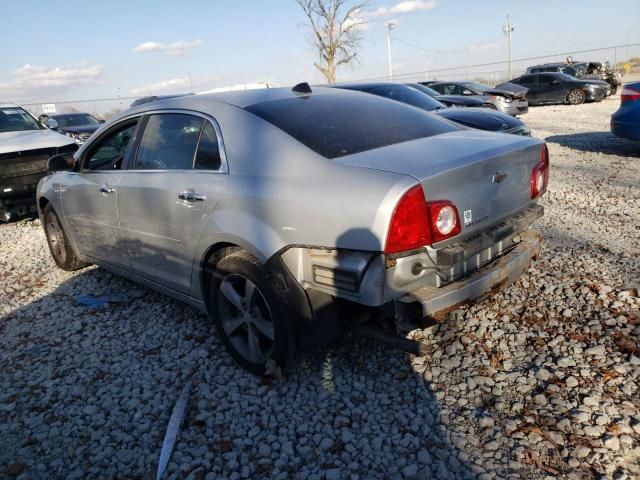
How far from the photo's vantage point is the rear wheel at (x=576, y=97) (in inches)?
770

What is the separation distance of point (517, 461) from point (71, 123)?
1605 centimetres

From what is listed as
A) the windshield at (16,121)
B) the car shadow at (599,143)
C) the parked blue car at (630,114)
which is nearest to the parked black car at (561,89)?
the car shadow at (599,143)


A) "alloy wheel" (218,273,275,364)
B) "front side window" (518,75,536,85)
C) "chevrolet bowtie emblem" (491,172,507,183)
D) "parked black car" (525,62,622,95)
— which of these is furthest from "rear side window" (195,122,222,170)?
"parked black car" (525,62,622,95)

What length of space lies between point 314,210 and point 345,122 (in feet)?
2.73

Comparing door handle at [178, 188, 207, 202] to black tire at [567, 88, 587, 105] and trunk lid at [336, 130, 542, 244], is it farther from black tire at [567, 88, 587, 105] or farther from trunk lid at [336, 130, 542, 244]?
black tire at [567, 88, 587, 105]

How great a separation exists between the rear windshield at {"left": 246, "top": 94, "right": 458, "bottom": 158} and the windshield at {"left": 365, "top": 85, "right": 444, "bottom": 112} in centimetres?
533

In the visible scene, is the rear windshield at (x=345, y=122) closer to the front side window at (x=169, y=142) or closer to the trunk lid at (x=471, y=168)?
the trunk lid at (x=471, y=168)

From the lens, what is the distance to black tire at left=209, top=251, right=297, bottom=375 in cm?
265

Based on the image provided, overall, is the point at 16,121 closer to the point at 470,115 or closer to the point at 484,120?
the point at 470,115

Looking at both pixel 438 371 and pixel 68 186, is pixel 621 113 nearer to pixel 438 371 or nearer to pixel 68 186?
pixel 438 371

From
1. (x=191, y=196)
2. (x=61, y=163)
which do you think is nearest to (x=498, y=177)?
(x=191, y=196)

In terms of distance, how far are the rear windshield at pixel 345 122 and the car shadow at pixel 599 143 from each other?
7.31m

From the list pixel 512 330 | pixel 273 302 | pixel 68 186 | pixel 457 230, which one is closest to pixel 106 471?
pixel 273 302

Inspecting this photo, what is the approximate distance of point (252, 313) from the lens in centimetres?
289
